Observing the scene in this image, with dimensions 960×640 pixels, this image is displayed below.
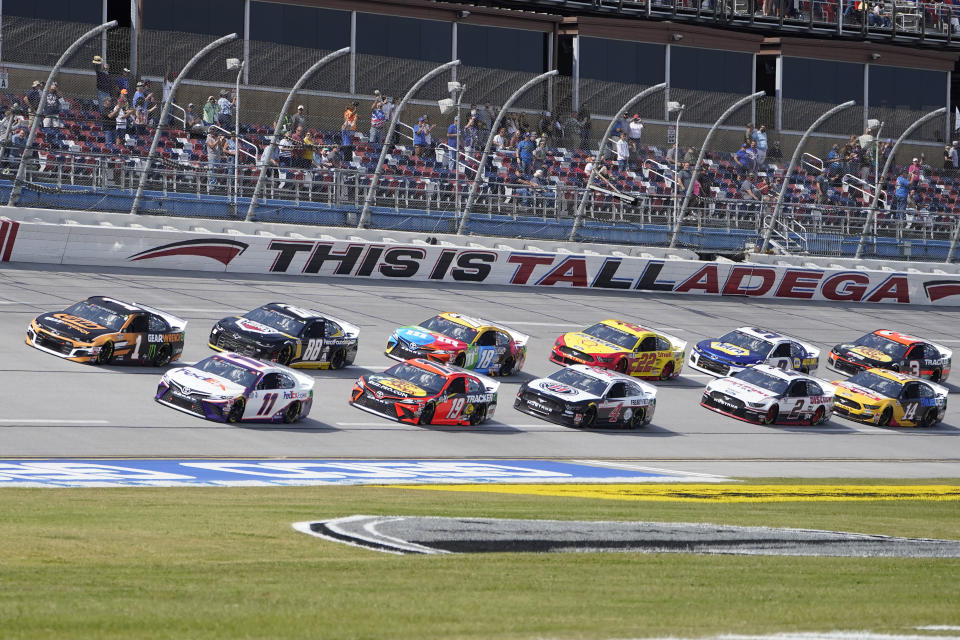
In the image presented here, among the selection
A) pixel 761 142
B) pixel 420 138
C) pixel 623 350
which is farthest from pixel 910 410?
pixel 761 142

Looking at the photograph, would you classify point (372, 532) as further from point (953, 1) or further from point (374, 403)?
point (953, 1)

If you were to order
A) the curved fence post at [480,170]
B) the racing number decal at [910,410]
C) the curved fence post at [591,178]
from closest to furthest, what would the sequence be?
the racing number decal at [910,410], the curved fence post at [480,170], the curved fence post at [591,178]

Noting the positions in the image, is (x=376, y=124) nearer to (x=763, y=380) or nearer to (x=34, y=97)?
(x=34, y=97)

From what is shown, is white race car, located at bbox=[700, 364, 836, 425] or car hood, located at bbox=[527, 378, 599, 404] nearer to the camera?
car hood, located at bbox=[527, 378, 599, 404]

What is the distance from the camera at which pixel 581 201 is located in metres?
39.7

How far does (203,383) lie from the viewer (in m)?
24.1

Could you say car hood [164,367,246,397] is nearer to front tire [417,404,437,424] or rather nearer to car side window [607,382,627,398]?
front tire [417,404,437,424]

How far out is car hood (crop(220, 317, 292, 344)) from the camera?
2797 cm

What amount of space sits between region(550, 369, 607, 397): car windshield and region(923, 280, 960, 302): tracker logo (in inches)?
860

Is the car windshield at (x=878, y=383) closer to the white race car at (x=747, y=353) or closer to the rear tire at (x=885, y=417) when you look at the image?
the rear tire at (x=885, y=417)

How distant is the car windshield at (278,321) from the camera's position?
28312 millimetres

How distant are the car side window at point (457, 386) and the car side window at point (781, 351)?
34.7ft

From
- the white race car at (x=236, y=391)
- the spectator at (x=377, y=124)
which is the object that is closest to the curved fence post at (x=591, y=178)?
the spectator at (x=377, y=124)

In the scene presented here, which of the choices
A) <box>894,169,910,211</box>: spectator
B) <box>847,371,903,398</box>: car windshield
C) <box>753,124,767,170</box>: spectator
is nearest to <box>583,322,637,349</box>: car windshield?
<box>847,371,903,398</box>: car windshield
